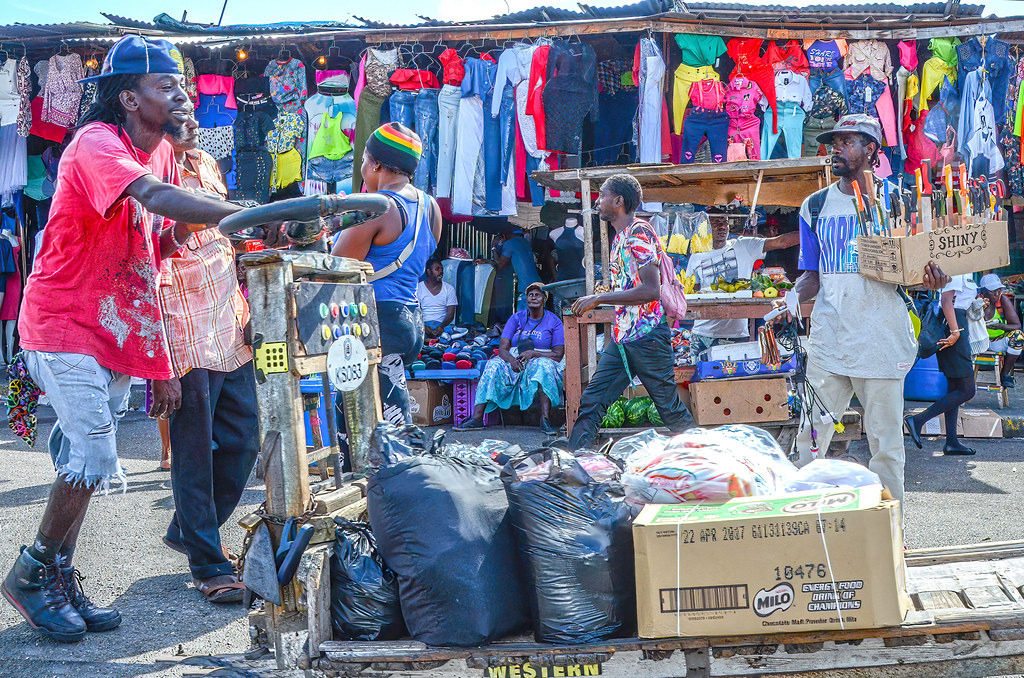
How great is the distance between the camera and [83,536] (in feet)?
15.2

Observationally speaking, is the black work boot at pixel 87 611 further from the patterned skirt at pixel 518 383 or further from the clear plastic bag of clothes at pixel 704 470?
the patterned skirt at pixel 518 383

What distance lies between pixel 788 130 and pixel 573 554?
27.1 ft

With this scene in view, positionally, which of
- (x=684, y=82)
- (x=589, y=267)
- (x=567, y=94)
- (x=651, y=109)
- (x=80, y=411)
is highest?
(x=684, y=82)

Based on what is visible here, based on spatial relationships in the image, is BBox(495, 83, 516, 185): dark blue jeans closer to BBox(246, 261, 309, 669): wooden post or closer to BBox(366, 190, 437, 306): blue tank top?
BBox(366, 190, 437, 306): blue tank top

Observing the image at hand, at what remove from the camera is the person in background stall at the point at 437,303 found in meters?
10.1

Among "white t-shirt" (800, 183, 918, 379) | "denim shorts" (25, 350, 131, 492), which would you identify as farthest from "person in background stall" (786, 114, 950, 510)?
"denim shorts" (25, 350, 131, 492)

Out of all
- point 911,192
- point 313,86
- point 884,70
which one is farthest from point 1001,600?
point 313,86

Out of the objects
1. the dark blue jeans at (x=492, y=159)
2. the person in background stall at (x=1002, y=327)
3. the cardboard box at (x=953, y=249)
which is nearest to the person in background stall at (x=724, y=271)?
the dark blue jeans at (x=492, y=159)

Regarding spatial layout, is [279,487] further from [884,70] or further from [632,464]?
[884,70]

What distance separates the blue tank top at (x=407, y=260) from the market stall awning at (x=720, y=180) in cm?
343

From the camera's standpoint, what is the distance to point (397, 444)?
244 cm

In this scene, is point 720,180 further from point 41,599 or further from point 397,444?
point 41,599

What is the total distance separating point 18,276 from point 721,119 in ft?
30.8

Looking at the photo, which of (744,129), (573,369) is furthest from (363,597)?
(744,129)
